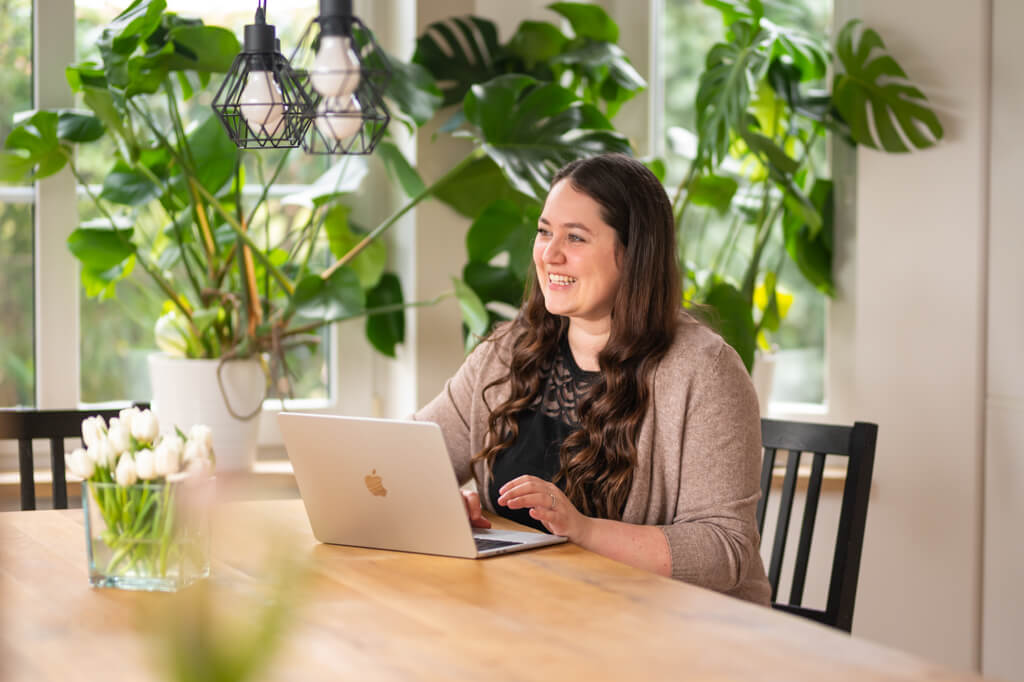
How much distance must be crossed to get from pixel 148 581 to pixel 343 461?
319 millimetres

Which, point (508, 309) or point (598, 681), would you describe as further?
point (508, 309)

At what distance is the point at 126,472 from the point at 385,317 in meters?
1.78

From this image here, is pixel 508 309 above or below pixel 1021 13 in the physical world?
below

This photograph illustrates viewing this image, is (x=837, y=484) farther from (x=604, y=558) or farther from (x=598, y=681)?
(x=598, y=681)

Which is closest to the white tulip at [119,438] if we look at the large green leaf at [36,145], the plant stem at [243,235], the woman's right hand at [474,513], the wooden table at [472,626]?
the wooden table at [472,626]

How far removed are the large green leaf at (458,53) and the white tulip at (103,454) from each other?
185 cm

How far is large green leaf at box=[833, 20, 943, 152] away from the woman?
1.21m

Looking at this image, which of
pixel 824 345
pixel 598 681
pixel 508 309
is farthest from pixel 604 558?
pixel 824 345

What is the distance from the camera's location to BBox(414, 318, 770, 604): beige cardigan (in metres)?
1.69

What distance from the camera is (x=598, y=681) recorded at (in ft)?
3.36

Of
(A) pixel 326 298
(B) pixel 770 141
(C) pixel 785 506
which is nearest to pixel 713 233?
(B) pixel 770 141

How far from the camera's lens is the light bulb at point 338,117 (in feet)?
4.09

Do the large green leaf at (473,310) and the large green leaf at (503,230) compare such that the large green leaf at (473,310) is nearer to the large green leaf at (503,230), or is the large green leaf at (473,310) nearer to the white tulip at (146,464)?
the large green leaf at (503,230)

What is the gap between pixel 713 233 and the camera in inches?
132
